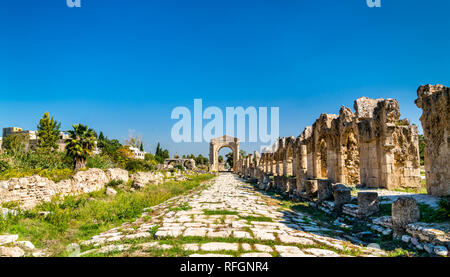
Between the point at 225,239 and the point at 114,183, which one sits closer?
the point at 225,239

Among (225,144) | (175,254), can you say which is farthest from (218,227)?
(225,144)

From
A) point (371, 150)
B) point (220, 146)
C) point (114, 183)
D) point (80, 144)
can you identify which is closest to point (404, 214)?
point (371, 150)

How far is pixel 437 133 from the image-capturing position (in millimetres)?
6590

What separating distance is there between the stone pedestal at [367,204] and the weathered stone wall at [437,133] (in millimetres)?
2087

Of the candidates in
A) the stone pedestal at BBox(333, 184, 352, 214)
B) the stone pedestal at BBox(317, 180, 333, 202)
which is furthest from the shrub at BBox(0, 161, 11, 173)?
the stone pedestal at BBox(333, 184, 352, 214)

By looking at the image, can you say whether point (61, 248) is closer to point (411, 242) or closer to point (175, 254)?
point (175, 254)

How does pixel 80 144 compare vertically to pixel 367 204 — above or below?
above

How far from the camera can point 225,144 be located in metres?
61.6

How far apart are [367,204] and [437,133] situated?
301cm

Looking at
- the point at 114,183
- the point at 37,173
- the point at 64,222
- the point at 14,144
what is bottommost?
the point at 64,222

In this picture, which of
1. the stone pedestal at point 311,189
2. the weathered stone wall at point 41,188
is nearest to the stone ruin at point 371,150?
the stone pedestal at point 311,189

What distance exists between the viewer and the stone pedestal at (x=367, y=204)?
5.80m

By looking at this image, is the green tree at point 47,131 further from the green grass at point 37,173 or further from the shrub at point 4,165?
the green grass at point 37,173

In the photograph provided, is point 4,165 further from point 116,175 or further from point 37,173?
point 116,175
